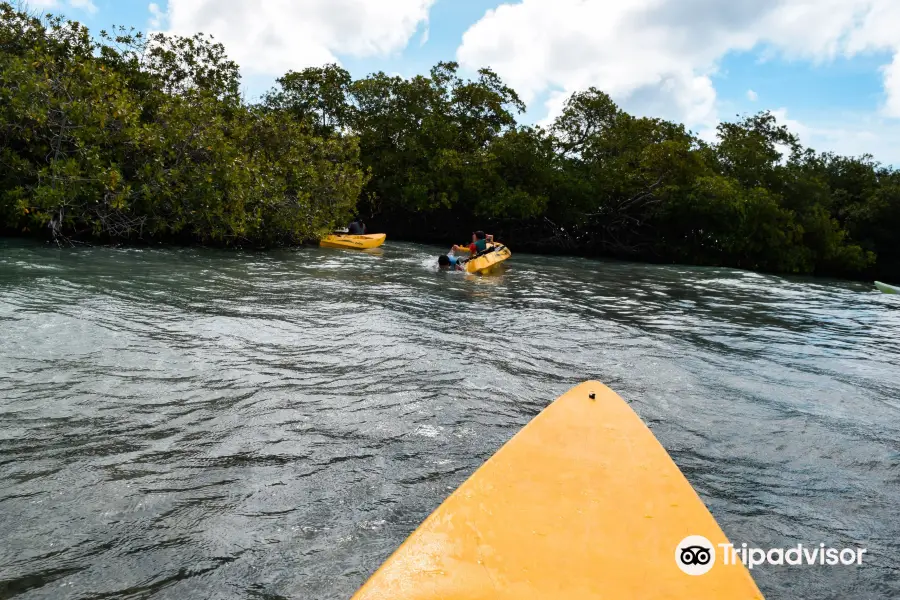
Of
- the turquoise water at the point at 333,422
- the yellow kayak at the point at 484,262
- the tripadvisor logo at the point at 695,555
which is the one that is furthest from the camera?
the yellow kayak at the point at 484,262

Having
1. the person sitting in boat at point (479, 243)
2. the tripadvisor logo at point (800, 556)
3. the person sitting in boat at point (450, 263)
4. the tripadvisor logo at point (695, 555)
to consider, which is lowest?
the tripadvisor logo at point (800, 556)

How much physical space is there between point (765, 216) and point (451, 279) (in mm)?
20102

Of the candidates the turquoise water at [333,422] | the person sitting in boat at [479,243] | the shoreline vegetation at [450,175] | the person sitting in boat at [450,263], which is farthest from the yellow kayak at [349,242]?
the turquoise water at [333,422]

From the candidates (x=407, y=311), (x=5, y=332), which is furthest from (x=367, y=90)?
(x=5, y=332)

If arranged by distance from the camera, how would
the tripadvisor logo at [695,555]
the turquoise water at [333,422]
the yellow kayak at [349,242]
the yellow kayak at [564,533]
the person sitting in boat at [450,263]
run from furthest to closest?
the yellow kayak at [349,242] → the person sitting in boat at [450,263] → the turquoise water at [333,422] → the tripadvisor logo at [695,555] → the yellow kayak at [564,533]

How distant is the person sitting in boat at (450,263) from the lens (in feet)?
47.7

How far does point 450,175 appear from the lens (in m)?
28.7

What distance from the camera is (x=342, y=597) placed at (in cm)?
255

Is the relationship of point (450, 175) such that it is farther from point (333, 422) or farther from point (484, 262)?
point (333, 422)

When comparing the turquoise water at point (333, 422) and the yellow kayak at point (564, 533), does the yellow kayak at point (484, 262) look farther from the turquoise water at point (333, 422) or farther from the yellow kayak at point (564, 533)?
the yellow kayak at point (564, 533)

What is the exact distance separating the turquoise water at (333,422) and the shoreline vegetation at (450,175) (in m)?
6.09

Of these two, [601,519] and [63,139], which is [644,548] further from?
[63,139]

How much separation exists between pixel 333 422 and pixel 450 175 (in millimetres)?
25248

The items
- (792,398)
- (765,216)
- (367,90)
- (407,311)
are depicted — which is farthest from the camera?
(367,90)
